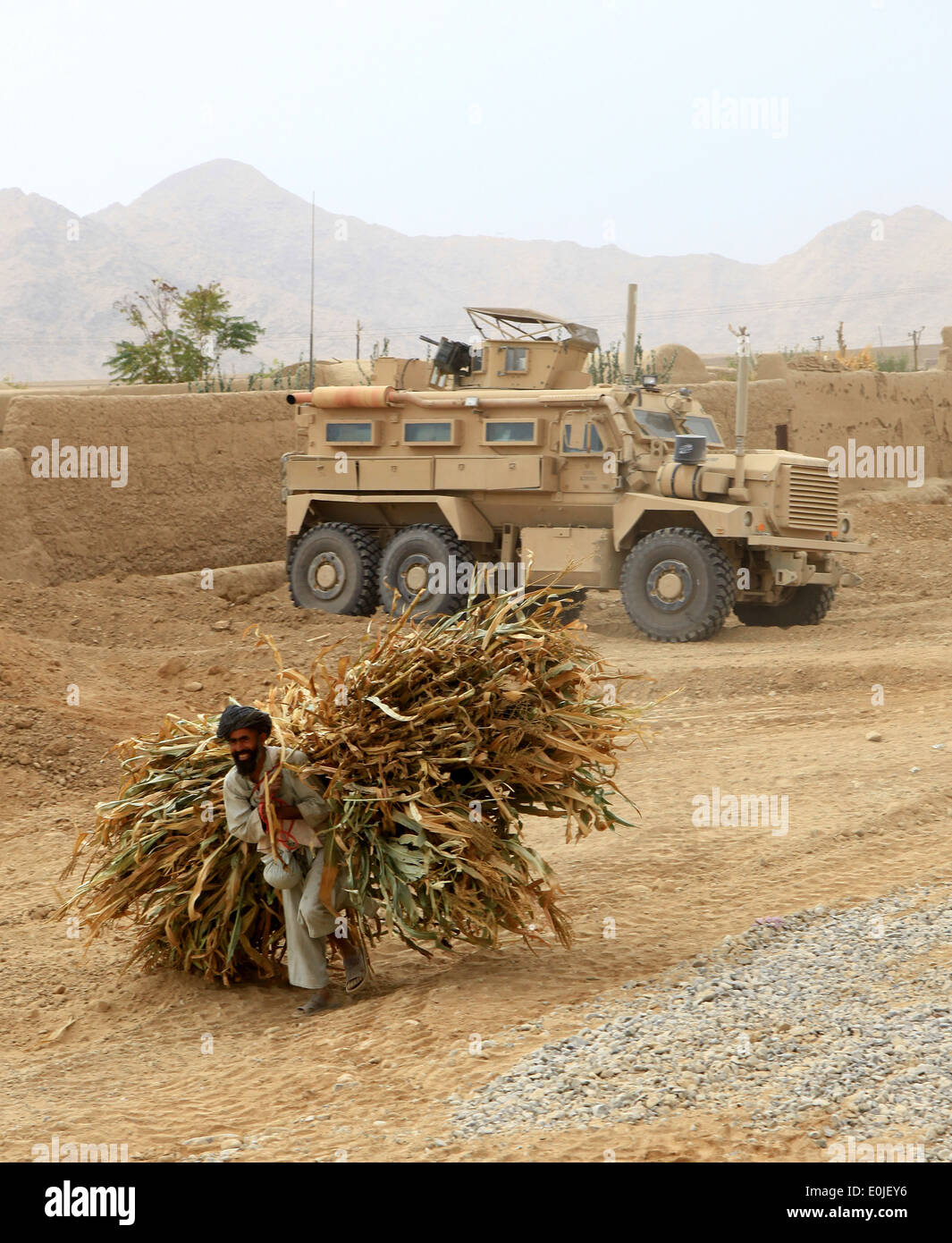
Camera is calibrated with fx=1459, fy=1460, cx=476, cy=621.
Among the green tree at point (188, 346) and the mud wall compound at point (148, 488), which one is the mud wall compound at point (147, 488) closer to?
the mud wall compound at point (148, 488)

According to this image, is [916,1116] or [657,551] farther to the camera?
[657,551]

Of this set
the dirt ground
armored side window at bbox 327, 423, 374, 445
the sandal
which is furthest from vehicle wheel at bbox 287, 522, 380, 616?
the sandal

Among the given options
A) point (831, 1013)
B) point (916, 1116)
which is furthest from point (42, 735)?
point (916, 1116)

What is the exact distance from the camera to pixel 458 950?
574 centimetres

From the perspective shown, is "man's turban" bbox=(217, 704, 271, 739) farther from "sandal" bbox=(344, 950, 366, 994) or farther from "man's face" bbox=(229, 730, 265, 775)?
"sandal" bbox=(344, 950, 366, 994)

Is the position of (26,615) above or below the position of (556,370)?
below

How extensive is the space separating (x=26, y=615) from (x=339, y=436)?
3620 mm

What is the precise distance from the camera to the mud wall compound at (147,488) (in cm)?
1514

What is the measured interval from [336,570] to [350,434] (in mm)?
1395

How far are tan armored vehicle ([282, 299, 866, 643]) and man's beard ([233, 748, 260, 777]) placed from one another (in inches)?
308

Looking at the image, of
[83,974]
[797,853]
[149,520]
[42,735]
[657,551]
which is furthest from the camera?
[149,520]

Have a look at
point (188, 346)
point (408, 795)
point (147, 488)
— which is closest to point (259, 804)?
point (408, 795)

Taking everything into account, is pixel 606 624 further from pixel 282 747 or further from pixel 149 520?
pixel 282 747
